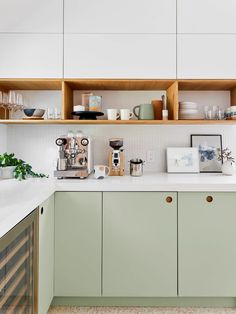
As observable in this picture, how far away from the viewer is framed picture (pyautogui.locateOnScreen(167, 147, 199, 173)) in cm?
262

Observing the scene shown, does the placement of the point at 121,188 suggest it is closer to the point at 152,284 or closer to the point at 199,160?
the point at 152,284

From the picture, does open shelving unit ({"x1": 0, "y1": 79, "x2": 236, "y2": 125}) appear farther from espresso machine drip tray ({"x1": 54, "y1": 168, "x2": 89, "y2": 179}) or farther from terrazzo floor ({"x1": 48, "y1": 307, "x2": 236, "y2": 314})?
terrazzo floor ({"x1": 48, "y1": 307, "x2": 236, "y2": 314})

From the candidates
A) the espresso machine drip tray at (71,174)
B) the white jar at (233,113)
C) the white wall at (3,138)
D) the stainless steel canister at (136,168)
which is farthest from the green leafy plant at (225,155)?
the white wall at (3,138)

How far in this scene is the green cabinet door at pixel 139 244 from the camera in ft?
6.57

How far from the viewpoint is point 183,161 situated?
263cm

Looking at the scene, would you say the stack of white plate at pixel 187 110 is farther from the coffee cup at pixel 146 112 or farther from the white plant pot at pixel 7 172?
the white plant pot at pixel 7 172

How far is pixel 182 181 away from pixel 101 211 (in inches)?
23.7

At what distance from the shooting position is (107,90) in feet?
8.79

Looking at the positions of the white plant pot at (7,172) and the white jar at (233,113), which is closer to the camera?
the white plant pot at (7,172)

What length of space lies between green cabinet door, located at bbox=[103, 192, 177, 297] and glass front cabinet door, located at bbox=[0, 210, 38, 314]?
1.88 feet

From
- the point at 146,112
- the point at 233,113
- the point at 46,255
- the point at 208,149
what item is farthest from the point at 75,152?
the point at 233,113

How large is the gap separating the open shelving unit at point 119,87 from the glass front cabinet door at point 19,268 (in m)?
1.03
